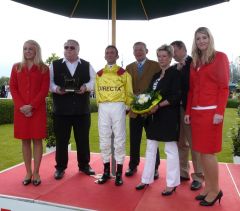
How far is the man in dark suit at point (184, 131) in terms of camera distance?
12.7ft

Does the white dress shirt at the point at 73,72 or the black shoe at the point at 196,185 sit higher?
the white dress shirt at the point at 73,72

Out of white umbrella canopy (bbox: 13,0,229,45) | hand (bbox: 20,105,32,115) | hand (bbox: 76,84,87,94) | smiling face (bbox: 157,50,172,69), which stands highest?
white umbrella canopy (bbox: 13,0,229,45)

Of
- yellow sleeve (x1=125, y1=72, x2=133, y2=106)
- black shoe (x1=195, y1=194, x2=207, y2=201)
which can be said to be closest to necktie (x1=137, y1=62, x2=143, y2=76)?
yellow sleeve (x1=125, y1=72, x2=133, y2=106)

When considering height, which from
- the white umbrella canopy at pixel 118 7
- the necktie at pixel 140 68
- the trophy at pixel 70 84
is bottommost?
the trophy at pixel 70 84

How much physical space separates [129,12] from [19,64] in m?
2.12

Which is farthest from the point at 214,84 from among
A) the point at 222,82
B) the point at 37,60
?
the point at 37,60

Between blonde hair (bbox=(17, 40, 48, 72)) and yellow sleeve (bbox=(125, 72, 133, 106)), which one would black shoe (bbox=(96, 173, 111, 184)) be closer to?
yellow sleeve (bbox=(125, 72, 133, 106))

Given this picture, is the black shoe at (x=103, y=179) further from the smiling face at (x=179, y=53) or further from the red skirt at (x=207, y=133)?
the smiling face at (x=179, y=53)

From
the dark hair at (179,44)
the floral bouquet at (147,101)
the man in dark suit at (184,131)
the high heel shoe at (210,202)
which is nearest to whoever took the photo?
the high heel shoe at (210,202)

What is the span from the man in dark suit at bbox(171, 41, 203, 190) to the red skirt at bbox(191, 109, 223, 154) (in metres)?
0.51

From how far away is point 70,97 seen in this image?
4.45 metres

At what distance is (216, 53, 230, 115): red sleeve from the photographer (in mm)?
3314

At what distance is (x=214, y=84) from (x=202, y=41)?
487mm

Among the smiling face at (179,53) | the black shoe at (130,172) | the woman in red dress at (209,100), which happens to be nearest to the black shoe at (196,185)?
the woman in red dress at (209,100)
